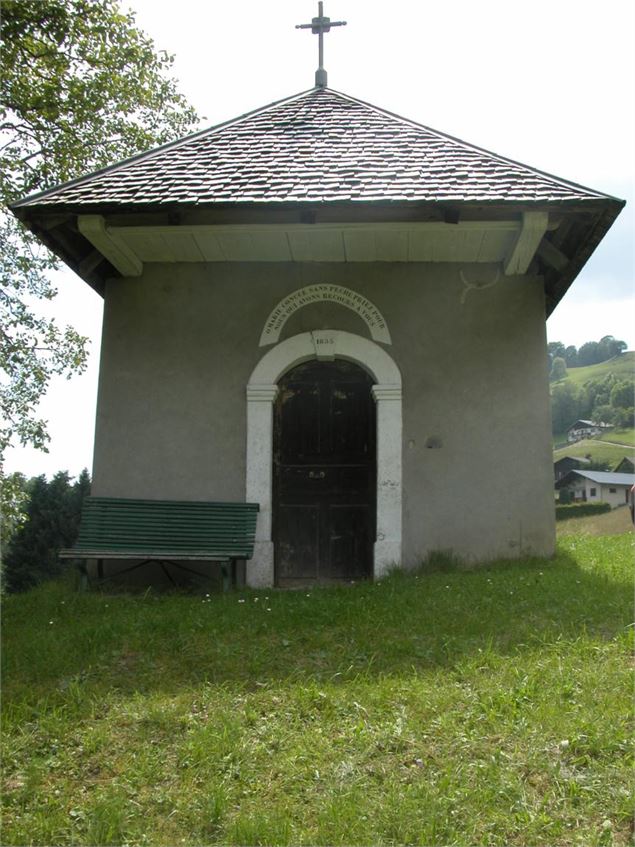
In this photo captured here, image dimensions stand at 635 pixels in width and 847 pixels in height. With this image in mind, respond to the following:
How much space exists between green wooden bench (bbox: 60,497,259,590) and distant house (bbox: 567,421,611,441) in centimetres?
1427

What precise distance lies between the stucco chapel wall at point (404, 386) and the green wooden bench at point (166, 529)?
25 centimetres

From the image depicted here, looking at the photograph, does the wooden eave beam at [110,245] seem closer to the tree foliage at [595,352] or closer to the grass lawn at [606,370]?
the grass lawn at [606,370]

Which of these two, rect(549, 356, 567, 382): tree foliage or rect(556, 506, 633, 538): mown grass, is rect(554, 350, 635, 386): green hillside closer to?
rect(549, 356, 567, 382): tree foliage

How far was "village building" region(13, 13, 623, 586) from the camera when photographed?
→ 24.2ft

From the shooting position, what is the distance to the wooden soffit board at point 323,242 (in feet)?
23.1

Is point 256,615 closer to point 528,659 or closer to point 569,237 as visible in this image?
point 528,659

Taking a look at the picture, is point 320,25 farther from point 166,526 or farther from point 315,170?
point 166,526

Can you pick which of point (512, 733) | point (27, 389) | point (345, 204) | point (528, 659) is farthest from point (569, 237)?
point (27, 389)

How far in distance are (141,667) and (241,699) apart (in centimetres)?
82

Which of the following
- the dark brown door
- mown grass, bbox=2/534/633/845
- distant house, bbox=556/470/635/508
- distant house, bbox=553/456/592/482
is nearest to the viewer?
mown grass, bbox=2/534/633/845

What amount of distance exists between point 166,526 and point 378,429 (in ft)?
7.55

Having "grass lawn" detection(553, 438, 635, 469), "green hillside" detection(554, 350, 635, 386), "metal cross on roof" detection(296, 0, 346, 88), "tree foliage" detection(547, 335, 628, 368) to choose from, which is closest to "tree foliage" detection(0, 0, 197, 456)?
"metal cross on roof" detection(296, 0, 346, 88)

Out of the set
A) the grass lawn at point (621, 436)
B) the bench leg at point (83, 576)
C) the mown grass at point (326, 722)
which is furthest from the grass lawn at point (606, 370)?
the mown grass at point (326, 722)

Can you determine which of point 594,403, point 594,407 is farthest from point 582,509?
point 594,403
